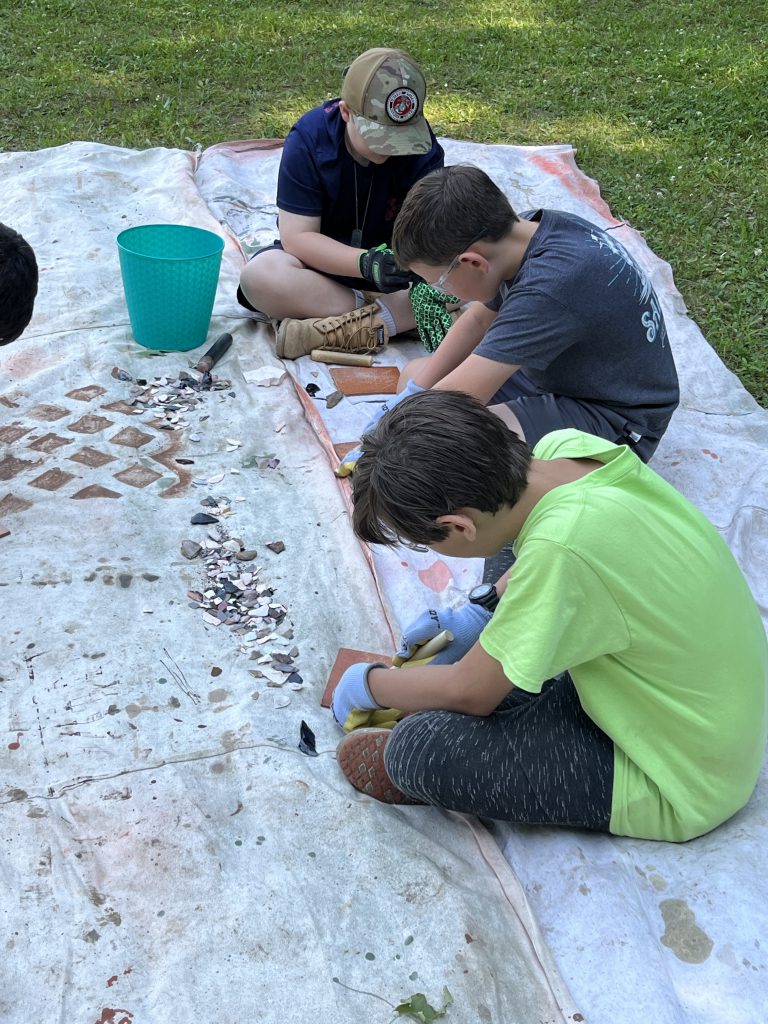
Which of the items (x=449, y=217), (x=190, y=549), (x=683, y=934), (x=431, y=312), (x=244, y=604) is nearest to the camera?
(x=683, y=934)

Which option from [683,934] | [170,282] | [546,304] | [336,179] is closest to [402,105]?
[336,179]

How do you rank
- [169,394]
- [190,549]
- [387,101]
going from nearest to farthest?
1. [190,549]
2. [387,101]
3. [169,394]

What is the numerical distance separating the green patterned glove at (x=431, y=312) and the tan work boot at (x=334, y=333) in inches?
6.4

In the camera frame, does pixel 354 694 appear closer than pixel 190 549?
Yes

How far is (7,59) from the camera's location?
19.3 feet

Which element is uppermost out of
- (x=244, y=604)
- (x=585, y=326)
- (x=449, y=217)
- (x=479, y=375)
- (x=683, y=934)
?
(x=449, y=217)

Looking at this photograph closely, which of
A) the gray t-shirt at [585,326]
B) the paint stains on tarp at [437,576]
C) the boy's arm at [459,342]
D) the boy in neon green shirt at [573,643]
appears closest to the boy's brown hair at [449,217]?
the gray t-shirt at [585,326]

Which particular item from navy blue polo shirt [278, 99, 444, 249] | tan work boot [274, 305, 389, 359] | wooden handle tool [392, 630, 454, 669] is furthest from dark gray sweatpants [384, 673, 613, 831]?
navy blue polo shirt [278, 99, 444, 249]

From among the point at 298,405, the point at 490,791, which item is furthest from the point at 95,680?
the point at 298,405

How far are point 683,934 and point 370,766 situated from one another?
62 centimetres

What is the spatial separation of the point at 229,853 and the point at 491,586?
80cm

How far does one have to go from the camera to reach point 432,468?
152 cm

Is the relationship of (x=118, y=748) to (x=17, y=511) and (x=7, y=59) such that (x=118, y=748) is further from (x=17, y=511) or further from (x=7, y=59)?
(x=7, y=59)

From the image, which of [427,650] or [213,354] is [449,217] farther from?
[213,354]
